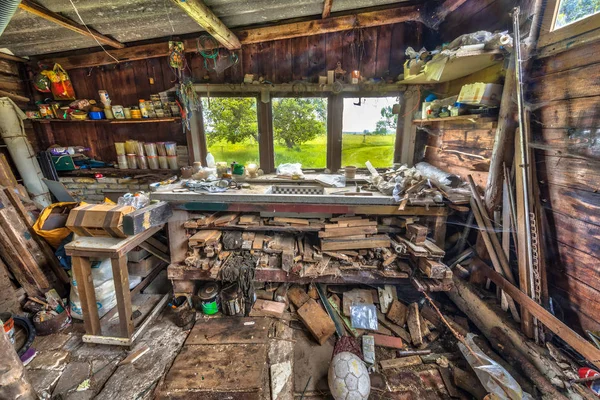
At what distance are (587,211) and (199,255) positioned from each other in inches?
Result: 123

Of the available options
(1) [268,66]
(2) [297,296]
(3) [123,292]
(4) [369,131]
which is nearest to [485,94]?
(4) [369,131]

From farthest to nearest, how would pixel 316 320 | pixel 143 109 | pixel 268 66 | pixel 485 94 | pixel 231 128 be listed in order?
pixel 231 128
pixel 143 109
pixel 268 66
pixel 316 320
pixel 485 94

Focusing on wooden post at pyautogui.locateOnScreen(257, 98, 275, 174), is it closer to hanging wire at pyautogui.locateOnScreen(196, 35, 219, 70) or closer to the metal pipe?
hanging wire at pyautogui.locateOnScreen(196, 35, 219, 70)

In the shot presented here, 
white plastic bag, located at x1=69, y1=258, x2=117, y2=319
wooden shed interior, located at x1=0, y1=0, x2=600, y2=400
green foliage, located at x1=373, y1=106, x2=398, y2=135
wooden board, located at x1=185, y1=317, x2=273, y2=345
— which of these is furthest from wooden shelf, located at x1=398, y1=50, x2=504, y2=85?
white plastic bag, located at x1=69, y1=258, x2=117, y2=319

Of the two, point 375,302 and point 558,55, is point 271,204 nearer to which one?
point 375,302

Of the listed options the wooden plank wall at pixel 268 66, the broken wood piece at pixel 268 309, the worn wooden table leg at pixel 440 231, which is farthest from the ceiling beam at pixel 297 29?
the broken wood piece at pixel 268 309

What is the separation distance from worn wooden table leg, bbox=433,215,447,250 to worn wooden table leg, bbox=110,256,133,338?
291 cm

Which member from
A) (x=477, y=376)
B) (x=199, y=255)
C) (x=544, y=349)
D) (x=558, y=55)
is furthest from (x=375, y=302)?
(x=558, y=55)

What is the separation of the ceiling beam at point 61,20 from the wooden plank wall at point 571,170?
3981 mm

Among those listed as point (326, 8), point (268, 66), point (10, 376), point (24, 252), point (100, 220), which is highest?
point (326, 8)

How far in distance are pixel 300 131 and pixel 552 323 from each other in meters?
2.99

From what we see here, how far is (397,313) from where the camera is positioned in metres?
2.47

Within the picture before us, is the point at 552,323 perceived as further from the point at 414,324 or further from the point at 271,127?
the point at 271,127

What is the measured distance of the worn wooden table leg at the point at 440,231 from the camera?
2.38 m
